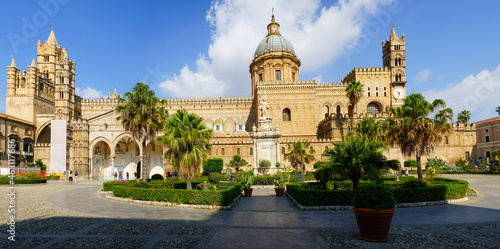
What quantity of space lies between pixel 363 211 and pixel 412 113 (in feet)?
54.6

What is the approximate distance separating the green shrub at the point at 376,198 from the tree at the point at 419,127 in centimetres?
1527

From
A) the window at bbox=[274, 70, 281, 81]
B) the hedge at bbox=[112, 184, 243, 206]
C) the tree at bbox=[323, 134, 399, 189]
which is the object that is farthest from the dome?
the hedge at bbox=[112, 184, 243, 206]

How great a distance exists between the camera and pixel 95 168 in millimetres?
44906

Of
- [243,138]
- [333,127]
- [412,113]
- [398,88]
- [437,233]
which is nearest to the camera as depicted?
[437,233]

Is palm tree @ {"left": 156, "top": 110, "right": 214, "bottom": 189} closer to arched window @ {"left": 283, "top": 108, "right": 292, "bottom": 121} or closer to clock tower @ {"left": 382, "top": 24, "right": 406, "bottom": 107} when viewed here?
arched window @ {"left": 283, "top": 108, "right": 292, "bottom": 121}

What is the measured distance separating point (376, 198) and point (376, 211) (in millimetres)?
313

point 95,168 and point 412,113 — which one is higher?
point 412,113

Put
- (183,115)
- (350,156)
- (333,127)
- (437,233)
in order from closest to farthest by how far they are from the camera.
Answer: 1. (437,233)
2. (350,156)
3. (183,115)
4. (333,127)

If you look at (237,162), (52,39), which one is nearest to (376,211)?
(237,162)

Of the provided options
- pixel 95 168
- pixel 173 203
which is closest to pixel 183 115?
pixel 173 203

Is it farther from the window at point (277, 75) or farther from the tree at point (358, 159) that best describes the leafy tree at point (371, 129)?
the window at point (277, 75)

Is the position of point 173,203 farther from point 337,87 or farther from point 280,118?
point 337,87

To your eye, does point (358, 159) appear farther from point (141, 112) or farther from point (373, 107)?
point (373, 107)

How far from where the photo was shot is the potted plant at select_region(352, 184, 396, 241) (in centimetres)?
707
